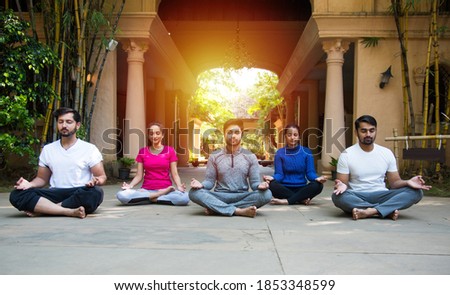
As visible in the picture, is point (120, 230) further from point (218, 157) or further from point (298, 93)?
point (298, 93)

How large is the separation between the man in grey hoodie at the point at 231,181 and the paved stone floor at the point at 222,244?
0.57 feet

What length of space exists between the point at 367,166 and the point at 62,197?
3.38 m

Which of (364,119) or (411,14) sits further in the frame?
(411,14)

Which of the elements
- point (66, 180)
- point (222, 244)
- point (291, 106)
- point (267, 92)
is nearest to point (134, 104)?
point (66, 180)

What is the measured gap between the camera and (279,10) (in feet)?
46.5

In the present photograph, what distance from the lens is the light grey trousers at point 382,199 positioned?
4.87m

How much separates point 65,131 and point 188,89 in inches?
561

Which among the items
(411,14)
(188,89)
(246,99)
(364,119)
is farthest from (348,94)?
(246,99)

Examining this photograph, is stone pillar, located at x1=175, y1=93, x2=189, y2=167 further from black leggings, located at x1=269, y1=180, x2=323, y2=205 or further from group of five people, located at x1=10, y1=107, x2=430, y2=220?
group of five people, located at x1=10, y1=107, x2=430, y2=220

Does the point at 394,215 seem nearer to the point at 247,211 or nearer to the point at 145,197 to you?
the point at 247,211

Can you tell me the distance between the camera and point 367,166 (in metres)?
5.00

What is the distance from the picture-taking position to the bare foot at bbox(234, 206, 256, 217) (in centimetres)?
491

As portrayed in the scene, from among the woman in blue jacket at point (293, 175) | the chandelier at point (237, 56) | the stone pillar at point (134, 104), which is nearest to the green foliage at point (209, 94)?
the chandelier at point (237, 56)

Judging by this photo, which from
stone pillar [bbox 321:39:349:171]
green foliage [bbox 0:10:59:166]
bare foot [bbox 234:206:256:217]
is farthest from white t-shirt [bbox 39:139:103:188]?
stone pillar [bbox 321:39:349:171]
